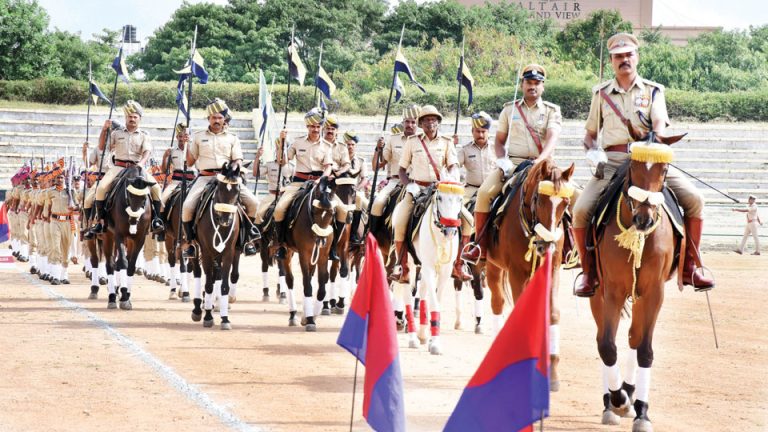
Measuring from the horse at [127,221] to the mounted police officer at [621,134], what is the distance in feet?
35.3

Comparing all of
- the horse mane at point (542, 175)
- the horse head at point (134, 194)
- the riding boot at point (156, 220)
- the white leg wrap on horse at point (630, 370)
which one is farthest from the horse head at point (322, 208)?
the white leg wrap on horse at point (630, 370)

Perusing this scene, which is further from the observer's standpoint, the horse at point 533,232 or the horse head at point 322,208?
the horse head at point 322,208

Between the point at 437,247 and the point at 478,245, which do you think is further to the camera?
the point at 437,247

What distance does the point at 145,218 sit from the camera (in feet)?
68.0

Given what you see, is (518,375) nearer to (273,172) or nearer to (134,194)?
(134,194)

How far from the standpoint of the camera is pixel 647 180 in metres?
10.0

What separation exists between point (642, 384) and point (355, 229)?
997 cm

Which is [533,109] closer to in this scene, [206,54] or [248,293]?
[248,293]

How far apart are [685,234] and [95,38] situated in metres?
73.0

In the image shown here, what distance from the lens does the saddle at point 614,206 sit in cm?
1036

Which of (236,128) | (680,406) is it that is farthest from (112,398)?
(236,128)

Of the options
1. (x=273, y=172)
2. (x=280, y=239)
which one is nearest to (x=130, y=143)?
(x=273, y=172)

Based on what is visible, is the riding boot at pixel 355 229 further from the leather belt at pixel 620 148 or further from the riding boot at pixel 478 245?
the leather belt at pixel 620 148

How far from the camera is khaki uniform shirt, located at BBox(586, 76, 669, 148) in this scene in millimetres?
10773
